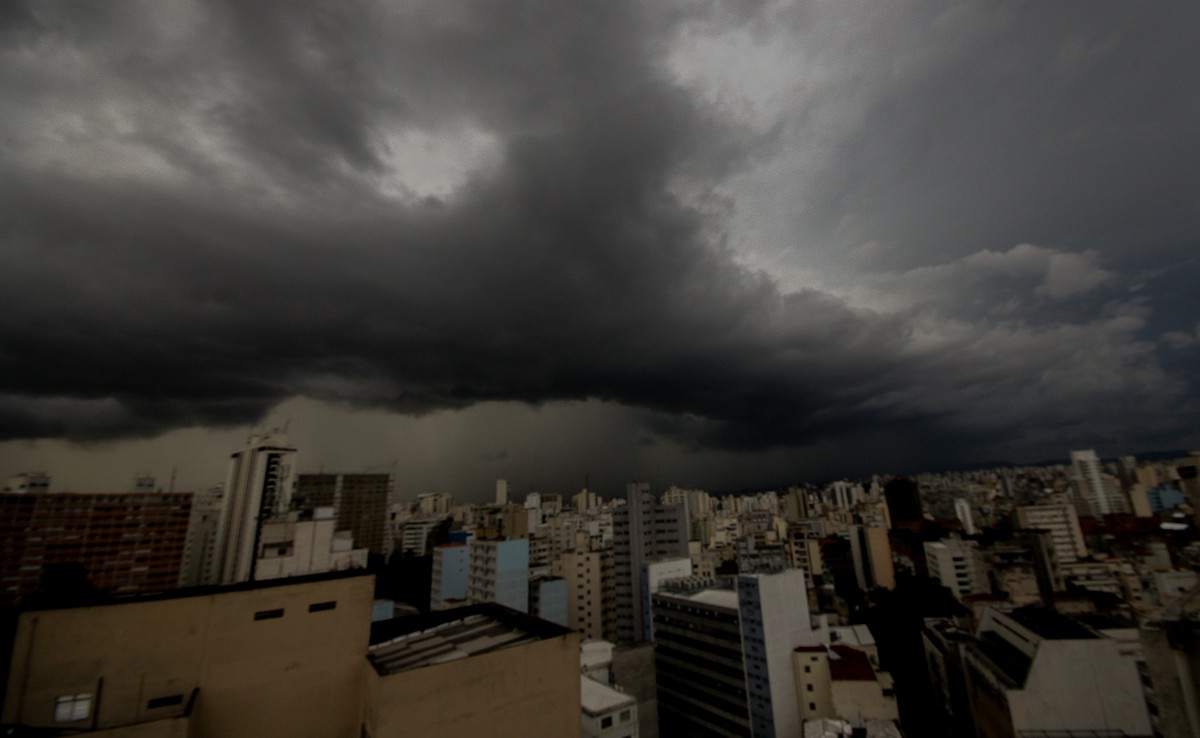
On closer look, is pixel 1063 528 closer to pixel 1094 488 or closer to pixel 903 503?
pixel 903 503

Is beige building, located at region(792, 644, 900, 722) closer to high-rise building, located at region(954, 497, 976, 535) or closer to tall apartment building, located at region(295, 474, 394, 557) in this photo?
tall apartment building, located at region(295, 474, 394, 557)

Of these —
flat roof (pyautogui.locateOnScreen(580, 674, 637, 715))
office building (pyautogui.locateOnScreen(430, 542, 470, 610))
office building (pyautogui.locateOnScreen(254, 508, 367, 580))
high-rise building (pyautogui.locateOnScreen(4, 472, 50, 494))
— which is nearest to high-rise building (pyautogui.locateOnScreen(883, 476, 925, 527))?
office building (pyautogui.locateOnScreen(430, 542, 470, 610))

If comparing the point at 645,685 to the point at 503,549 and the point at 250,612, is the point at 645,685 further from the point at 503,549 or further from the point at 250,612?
the point at 250,612

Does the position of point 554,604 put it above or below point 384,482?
below

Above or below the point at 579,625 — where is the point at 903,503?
above

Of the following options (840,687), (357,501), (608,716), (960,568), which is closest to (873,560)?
(960,568)

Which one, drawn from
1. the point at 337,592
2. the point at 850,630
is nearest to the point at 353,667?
the point at 337,592
